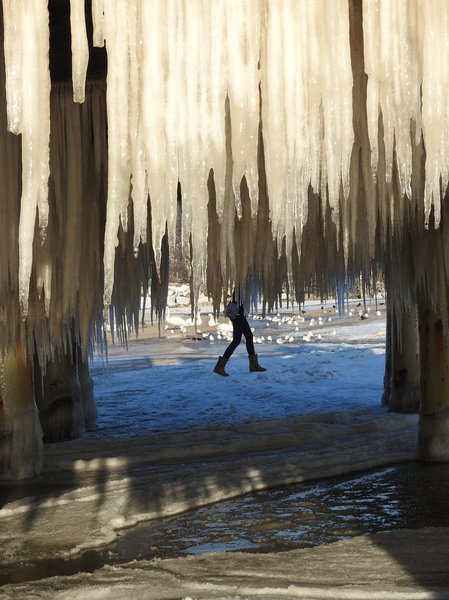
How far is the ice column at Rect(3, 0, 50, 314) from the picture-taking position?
8.37 feet

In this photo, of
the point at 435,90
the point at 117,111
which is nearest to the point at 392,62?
the point at 435,90

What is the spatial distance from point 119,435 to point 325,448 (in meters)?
2.80

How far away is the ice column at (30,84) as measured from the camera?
2551mm

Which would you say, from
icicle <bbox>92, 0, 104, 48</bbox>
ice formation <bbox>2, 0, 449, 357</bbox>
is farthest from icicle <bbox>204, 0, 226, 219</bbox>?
icicle <bbox>92, 0, 104, 48</bbox>

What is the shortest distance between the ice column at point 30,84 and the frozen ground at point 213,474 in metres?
2.41

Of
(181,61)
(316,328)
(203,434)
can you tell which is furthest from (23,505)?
(316,328)

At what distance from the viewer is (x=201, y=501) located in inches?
248

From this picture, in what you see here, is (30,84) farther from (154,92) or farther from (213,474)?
(213,474)

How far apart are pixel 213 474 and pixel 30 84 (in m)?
5.03

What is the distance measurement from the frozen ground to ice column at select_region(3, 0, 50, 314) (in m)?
2.41

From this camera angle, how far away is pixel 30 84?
260cm

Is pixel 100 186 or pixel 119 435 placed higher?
pixel 100 186

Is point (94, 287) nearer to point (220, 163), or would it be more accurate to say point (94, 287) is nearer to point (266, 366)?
point (220, 163)

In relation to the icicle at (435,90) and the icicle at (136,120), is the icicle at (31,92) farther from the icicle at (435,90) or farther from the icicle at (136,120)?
the icicle at (435,90)
